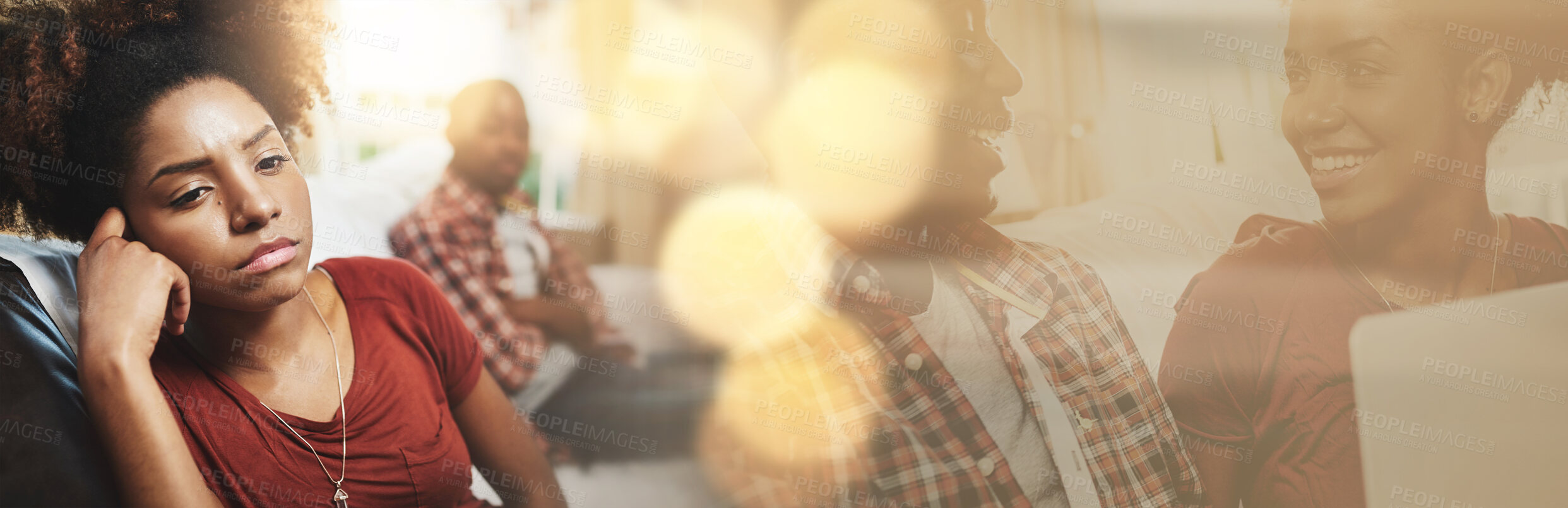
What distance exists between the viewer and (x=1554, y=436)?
2.22 m

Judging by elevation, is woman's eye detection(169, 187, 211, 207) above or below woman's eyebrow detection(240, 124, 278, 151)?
below

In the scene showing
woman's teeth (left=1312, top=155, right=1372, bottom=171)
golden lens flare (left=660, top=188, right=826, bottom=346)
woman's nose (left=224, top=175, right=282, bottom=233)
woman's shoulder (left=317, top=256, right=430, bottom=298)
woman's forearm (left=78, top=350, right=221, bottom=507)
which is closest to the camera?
woman's forearm (left=78, top=350, right=221, bottom=507)

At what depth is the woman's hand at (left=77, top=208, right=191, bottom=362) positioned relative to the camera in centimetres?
163

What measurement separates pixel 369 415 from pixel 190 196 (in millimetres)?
613

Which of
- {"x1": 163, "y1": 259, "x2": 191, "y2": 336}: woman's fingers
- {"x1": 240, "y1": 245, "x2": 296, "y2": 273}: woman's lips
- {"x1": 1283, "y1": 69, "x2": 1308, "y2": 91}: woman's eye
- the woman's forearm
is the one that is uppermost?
{"x1": 1283, "y1": 69, "x2": 1308, "y2": 91}: woman's eye

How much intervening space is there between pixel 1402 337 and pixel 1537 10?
1037 millimetres

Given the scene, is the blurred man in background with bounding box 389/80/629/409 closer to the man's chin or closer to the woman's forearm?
the woman's forearm

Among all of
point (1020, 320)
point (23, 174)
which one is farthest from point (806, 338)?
point (23, 174)

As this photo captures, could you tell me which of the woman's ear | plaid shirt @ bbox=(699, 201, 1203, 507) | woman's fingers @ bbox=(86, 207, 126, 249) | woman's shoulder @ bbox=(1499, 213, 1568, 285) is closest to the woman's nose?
woman's fingers @ bbox=(86, 207, 126, 249)

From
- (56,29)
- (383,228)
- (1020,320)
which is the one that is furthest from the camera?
(1020,320)

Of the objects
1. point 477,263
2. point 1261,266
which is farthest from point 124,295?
point 1261,266

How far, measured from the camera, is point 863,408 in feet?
6.84

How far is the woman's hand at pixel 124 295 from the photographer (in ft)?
5.36

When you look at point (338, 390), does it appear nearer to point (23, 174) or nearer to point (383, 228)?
point (383, 228)
